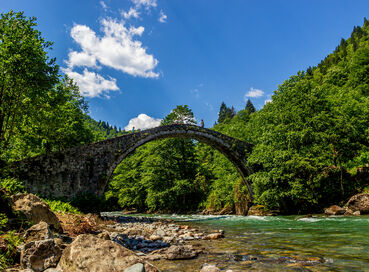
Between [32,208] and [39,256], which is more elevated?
[32,208]

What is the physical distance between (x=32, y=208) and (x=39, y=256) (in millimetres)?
2251

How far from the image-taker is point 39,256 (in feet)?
9.89

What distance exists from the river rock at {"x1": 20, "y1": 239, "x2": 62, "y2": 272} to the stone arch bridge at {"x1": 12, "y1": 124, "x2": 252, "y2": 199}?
11212 mm

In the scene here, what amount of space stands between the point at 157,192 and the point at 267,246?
22.0 metres

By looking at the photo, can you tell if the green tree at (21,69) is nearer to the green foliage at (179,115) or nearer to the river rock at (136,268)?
the river rock at (136,268)

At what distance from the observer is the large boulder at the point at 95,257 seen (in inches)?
98.4

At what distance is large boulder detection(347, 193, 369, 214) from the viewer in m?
11.4

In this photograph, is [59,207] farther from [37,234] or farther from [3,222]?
[37,234]

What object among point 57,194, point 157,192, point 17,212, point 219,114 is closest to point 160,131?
point 57,194

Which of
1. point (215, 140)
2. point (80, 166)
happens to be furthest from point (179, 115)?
point (80, 166)

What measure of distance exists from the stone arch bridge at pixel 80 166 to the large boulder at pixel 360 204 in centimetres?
1259

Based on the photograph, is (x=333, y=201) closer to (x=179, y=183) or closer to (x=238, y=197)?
(x=238, y=197)

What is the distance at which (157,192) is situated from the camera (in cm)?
2650

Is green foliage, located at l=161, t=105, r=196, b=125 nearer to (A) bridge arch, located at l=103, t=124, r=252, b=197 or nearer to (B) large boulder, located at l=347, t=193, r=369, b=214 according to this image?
(A) bridge arch, located at l=103, t=124, r=252, b=197
